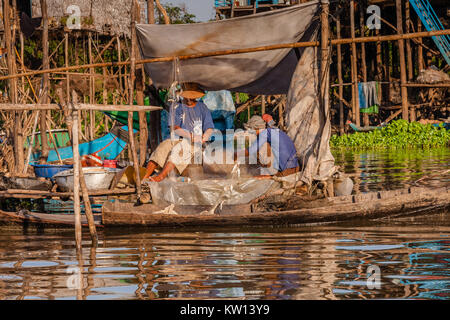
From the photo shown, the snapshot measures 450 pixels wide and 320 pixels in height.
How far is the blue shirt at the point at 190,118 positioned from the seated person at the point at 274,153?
76cm

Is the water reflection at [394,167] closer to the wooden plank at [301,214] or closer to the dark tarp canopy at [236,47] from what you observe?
the wooden plank at [301,214]

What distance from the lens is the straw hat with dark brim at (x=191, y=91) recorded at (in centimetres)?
761

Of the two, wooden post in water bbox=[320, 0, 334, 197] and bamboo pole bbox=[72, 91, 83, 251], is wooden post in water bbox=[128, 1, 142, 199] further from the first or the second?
wooden post in water bbox=[320, 0, 334, 197]

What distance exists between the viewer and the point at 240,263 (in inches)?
191

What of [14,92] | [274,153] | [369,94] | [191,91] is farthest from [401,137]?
[14,92]

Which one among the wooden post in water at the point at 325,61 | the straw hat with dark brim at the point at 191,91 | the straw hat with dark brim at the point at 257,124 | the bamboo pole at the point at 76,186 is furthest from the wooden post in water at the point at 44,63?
the wooden post in water at the point at 325,61

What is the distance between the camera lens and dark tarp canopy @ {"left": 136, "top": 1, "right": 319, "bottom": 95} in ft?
22.4

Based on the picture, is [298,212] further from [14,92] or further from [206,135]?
[14,92]

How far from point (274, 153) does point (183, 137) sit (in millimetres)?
1148

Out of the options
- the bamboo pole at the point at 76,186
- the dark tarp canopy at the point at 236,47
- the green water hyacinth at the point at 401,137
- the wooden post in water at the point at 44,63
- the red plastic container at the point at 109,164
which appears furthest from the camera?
the green water hyacinth at the point at 401,137

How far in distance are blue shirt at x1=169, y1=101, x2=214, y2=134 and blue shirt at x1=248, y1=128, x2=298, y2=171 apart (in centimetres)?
86

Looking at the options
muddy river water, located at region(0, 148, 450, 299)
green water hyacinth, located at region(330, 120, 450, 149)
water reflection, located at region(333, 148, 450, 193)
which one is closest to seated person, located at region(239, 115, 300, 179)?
muddy river water, located at region(0, 148, 450, 299)

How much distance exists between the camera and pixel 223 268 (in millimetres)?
4688

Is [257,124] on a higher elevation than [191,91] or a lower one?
lower
